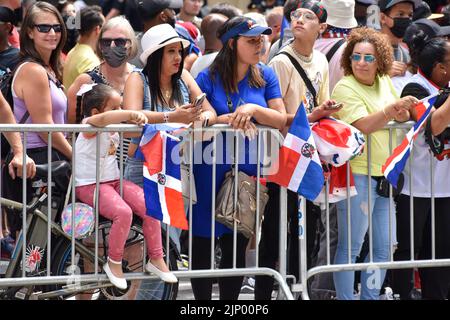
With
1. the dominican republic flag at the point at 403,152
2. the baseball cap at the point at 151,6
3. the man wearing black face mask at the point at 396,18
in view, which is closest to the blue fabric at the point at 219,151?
the dominican republic flag at the point at 403,152

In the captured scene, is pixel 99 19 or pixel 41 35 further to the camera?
pixel 99 19

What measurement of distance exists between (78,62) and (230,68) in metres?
2.17

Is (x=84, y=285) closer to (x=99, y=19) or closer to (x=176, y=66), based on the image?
(x=176, y=66)

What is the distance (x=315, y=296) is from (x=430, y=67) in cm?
187

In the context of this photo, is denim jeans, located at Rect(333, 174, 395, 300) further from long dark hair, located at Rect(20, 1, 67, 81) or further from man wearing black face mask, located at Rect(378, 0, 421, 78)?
long dark hair, located at Rect(20, 1, 67, 81)

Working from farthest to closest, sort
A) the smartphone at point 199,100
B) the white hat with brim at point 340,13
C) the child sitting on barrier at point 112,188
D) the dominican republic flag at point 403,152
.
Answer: the white hat with brim at point 340,13 < the dominican republic flag at point 403,152 < the child sitting on barrier at point 112,188 < the smartphone at point 199,100

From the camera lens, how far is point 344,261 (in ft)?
24.0

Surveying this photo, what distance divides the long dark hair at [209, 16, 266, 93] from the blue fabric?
0.03 m

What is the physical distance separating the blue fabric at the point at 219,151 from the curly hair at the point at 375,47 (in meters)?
0.55

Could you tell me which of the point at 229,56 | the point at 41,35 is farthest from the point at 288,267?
the point at 41,35

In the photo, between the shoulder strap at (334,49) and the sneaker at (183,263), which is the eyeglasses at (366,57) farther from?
the sneaker at (183,263)

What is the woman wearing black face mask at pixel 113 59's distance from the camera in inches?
305

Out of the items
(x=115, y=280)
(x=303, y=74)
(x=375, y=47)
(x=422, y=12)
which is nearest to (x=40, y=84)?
(x=115, y=280)

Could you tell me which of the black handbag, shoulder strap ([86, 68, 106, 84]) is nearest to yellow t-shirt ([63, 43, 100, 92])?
shoulder strap ([86, 68, 106, 84])
